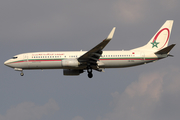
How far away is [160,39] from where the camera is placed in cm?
4825

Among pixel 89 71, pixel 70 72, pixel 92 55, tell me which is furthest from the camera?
pixel 70 72

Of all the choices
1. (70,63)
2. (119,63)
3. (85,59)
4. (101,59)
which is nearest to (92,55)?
(85,59)

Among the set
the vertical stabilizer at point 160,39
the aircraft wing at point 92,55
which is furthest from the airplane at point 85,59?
the vertical stabilizer at point 160,39

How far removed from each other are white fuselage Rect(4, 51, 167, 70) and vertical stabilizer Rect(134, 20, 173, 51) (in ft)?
8.17

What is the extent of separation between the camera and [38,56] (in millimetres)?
45656

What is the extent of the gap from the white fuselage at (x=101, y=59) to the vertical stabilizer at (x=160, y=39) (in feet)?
8.17

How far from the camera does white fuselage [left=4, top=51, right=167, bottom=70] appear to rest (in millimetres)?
44656

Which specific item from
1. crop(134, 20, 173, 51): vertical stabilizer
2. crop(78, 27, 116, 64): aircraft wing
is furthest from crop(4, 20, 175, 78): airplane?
crop(134, 20, 173, 51): vertical stabilizer

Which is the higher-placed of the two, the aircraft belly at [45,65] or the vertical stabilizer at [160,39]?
the vertical stabilizer at [160,39]

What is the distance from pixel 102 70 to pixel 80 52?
4.01 metres

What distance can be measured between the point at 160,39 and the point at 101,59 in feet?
32.7

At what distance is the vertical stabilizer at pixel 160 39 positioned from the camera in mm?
47562

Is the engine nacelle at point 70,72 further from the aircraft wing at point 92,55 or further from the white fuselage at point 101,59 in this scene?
the aircraft wing at point 92,55

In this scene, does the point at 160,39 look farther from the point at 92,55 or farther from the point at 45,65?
the point at 45,65
